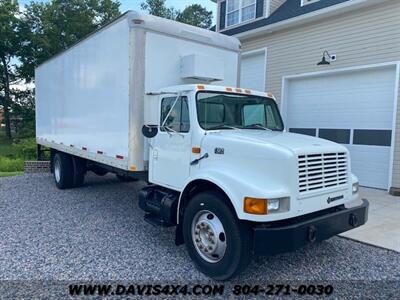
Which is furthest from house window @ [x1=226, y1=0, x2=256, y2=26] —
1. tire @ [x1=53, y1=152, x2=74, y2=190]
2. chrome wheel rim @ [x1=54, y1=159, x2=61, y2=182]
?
chrome wheel rim @ [x1=54, y1=159, x2=61, y2=182]

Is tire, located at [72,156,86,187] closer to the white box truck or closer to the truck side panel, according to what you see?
the truck side panel

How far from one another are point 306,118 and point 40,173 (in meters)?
8.59

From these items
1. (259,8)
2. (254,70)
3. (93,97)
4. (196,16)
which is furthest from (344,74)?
(196,16)

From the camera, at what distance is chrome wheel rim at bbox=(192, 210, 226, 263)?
355 centimetres

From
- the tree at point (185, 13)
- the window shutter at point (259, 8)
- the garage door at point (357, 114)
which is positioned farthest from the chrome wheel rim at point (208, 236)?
the tree at point (185, 13)

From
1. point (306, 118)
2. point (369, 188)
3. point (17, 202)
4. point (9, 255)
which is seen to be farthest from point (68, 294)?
point (306, 118)

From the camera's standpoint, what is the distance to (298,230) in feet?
10.7

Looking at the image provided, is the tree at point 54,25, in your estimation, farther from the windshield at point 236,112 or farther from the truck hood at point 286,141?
the truck hood at point 286,141

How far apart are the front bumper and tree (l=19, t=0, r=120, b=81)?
24798mm

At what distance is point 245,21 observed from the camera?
1233cm

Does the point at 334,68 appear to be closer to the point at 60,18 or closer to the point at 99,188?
the point at 99,188

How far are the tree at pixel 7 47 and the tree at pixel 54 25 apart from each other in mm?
648

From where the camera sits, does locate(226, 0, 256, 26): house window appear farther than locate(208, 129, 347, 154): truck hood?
Yes

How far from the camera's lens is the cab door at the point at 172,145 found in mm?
4203
